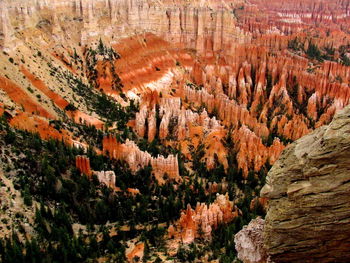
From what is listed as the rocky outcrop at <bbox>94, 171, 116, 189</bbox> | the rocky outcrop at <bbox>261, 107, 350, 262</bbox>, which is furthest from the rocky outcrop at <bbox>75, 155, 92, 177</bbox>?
the rocky outcrop at <bbox>261, 107, 350, 262</bbox>

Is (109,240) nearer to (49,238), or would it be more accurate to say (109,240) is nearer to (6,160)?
(49,238)

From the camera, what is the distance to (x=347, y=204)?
46.9 feet

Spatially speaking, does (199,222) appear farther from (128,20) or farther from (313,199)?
(128,20)

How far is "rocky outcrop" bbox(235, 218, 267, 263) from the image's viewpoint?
2038cm

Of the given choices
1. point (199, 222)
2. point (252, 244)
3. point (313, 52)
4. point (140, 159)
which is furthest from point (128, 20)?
point (252, 244)

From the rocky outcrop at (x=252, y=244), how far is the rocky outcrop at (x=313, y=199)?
109 inches

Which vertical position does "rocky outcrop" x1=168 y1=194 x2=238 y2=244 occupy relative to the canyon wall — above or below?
below

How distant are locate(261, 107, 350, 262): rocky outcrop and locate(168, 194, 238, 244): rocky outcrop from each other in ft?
74.1

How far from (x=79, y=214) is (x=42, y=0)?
49.7 meters

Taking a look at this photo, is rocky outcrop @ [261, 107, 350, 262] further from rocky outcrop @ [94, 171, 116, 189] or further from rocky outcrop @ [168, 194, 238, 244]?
rocky outcrop @ [94, 171, 116, 189]

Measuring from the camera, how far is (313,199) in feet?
49.5

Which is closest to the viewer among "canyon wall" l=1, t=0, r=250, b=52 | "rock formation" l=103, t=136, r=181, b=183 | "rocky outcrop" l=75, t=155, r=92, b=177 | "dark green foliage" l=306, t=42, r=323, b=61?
"rocky outcrop" l=75, t=155, r=92, b=177

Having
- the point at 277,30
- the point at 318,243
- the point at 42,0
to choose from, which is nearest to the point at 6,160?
the point at 318,243

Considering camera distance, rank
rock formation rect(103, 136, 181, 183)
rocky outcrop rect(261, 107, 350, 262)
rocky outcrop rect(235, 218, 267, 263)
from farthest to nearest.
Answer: rock formation rect(103, 136, 181, 183)
rocky outcrop rect(235, 218, 267, 263)
rocky outcrop rect(261, 107, 350, 262)
